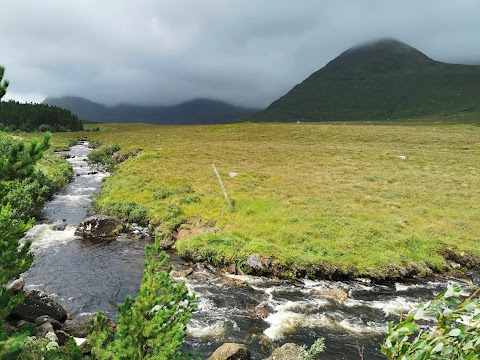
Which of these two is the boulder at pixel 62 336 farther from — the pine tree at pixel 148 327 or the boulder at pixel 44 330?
the pine tree at pixel 148 327

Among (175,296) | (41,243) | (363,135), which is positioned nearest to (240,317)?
(175,296)

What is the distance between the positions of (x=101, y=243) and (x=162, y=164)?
2995 centimetres

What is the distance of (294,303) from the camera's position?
20.4 metres

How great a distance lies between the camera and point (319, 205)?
36125mm

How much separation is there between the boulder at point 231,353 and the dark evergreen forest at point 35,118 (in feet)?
503

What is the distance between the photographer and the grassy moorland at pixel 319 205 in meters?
26.4

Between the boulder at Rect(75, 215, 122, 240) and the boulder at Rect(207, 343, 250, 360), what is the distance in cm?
1944

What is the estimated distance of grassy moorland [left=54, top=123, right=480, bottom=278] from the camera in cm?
2638

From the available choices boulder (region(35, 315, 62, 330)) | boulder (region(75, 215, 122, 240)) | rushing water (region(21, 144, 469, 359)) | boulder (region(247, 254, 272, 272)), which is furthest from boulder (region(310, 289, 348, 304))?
boulder (region(75, 215, 122, 240))

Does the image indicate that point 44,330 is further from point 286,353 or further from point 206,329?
point 286,353

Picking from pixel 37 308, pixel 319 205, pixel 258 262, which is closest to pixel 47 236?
pixel 37 308

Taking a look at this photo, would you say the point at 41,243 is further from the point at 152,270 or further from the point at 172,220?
the point at 152,270

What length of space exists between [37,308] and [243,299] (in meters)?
10.9

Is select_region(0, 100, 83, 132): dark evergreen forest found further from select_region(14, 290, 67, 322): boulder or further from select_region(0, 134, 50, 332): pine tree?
select_region(0, 134, 50, 332): pine tree
